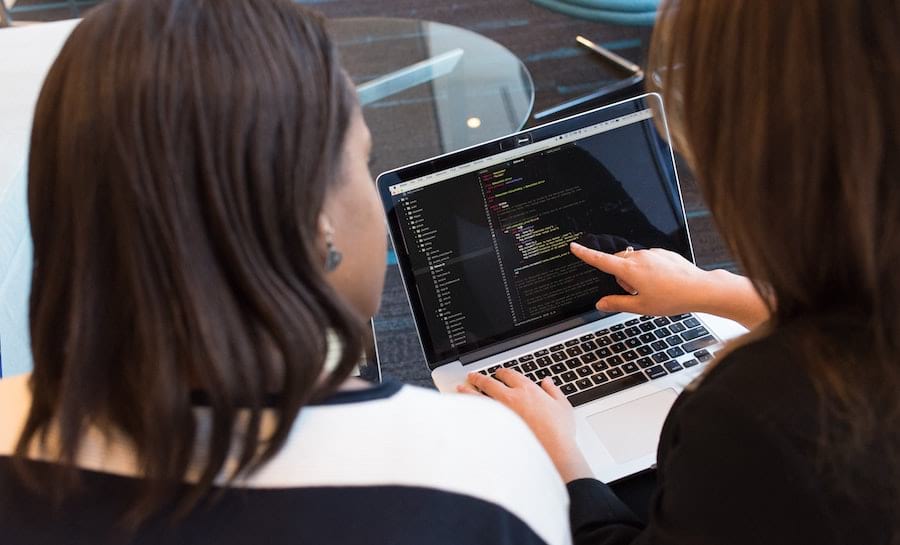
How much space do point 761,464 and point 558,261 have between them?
0.53 m

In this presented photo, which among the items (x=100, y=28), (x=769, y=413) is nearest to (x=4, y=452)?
(x=100, y=28)

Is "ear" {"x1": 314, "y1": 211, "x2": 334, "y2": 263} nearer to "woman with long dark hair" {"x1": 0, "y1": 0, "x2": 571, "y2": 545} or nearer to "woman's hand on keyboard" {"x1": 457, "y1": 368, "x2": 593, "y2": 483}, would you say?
"woman with long dark hair" {"x1": 0, "y1": 0, "x2": 571, "y2": 545}

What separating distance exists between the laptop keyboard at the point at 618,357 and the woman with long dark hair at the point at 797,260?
396 millimetres

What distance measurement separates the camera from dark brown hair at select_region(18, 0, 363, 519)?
19.2 inches

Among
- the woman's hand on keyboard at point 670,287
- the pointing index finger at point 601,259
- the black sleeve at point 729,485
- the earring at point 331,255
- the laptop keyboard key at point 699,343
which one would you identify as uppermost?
the earring at point 331,255

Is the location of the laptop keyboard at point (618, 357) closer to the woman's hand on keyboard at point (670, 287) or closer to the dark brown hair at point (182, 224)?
the woman's hand on keyboard at point (670, 287)

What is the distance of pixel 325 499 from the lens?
51 cm

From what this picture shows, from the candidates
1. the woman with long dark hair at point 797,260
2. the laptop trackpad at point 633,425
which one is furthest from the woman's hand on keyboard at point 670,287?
the woman with long dark hair at point 797,260

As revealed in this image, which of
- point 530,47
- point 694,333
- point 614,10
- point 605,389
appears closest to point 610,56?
point 530,47

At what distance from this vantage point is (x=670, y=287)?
99cm

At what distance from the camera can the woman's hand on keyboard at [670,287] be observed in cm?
96

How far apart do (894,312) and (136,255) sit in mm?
506

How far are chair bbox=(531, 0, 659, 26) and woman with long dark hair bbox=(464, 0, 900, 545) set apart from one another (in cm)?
142

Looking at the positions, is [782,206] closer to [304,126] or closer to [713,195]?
[713,195]
